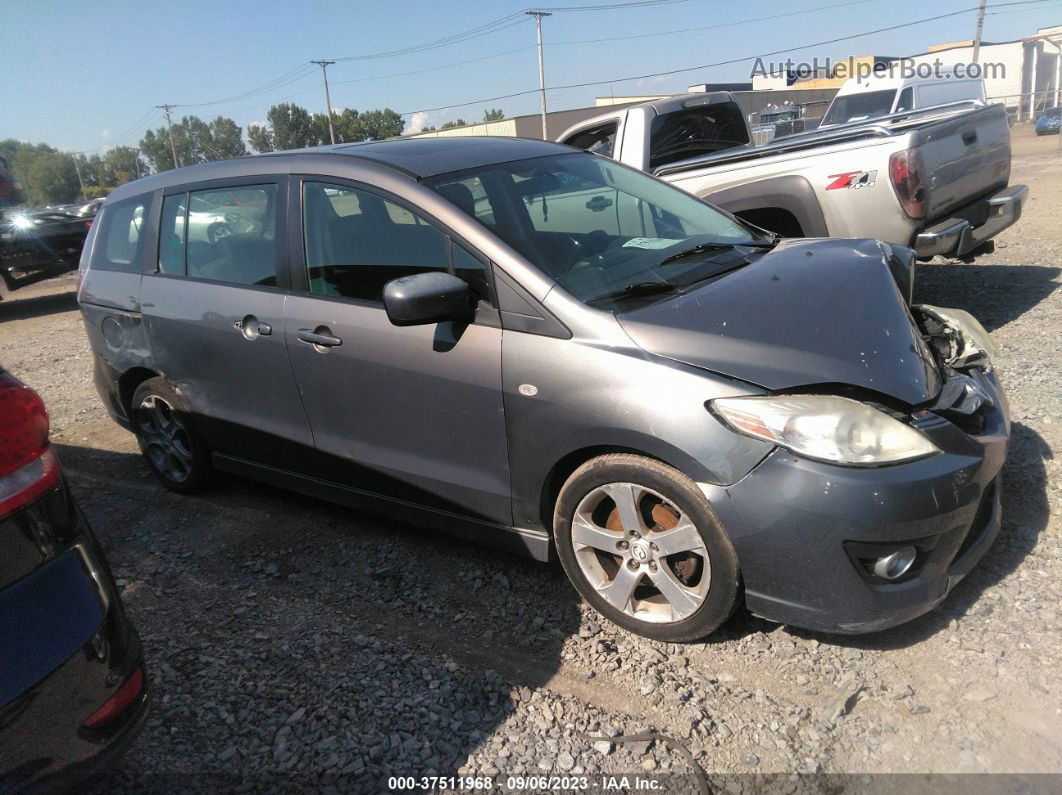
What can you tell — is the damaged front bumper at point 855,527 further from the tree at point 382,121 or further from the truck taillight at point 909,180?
the tree at point 382,121

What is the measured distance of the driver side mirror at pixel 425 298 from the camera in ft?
9.27

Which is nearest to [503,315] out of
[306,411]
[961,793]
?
[306,411]

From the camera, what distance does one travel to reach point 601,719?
2516mm

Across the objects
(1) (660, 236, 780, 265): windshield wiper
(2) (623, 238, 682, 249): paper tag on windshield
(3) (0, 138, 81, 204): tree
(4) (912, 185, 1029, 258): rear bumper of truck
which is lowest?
(4) (912, 185, 1029, 258): rear bumper of truck

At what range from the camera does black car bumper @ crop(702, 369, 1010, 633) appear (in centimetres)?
236

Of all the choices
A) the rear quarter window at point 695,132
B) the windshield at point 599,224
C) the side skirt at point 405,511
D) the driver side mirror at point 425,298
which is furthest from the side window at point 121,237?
→ the rear quarter window at point 695,132

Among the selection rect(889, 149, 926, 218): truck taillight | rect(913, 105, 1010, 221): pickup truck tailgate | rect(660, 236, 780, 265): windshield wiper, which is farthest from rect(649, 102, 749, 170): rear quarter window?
rect(660, 236, 780, 265): windshield wiper

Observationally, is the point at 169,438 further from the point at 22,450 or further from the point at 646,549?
the point at 646,549

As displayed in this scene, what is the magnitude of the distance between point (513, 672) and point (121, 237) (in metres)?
3.52

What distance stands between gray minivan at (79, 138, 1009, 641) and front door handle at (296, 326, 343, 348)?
0.04ft

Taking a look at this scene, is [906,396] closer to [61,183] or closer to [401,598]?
[401,598]

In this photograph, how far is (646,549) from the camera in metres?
2.74

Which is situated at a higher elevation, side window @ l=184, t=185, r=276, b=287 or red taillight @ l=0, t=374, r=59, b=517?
side window @ l=184, t=185, r=276, b=287

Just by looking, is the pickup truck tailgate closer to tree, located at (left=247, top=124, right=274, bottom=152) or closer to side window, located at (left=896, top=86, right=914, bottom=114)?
side window, located at (left=896, top=86, right=914, bottom=114)
